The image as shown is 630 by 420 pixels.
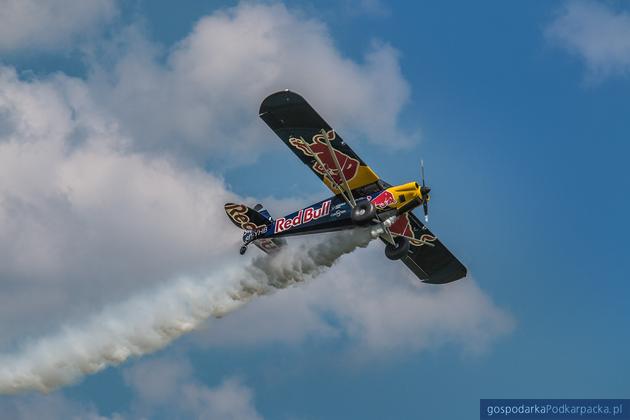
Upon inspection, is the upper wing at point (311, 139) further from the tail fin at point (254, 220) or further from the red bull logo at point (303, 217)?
the tail fin at point (254, 220)

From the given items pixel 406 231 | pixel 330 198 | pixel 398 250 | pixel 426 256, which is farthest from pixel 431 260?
pixel 330 198

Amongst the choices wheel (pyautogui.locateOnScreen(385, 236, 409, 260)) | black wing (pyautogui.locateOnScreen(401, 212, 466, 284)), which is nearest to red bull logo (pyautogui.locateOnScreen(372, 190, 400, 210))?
wheel (pyautogui.locateOnScreen(385, 236, 409, 260))

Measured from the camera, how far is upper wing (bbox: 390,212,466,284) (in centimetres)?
5678

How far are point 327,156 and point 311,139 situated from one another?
36.7 inches

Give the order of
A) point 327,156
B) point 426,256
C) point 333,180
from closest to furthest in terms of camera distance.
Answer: point 333,180 < point 327,156 < point 426,256

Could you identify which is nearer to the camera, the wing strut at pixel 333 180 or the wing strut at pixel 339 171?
the wing strut at pixel 339 171

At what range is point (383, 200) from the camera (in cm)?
5300

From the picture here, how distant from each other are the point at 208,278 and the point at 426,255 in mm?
7743

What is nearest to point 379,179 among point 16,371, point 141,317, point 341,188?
point 341,188

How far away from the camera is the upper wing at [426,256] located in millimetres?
56781

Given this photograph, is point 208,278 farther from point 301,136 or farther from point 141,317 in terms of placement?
point 301,136

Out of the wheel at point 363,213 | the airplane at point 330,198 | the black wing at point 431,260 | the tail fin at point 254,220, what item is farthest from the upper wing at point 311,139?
the black wing at point 431,260

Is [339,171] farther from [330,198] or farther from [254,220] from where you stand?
[254,220]

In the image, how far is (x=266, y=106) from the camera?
172ft
